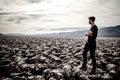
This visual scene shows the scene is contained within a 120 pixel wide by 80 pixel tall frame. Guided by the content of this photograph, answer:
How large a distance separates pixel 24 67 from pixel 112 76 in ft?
13.1

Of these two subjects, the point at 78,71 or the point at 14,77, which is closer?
the point at 14,77

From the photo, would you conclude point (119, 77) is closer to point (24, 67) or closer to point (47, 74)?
point (47, 74)

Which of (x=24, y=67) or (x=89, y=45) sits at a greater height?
(x=89, y=45)

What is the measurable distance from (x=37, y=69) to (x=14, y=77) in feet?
4.13

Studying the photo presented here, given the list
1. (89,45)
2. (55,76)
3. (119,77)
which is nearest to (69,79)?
(55,76)

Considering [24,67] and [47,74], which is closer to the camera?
[47,74]

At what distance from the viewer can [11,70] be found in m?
7.05

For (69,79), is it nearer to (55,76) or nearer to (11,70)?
(55,76)

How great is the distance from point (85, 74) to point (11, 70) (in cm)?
336

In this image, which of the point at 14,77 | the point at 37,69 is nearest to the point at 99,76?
the point at 37,69

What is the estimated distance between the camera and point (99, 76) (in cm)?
616

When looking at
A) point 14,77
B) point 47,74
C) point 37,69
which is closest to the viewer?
point 14,77

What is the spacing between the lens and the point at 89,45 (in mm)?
6504

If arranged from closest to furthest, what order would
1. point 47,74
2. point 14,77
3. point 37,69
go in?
point 14,77 < point 47,74 < point 37,69
